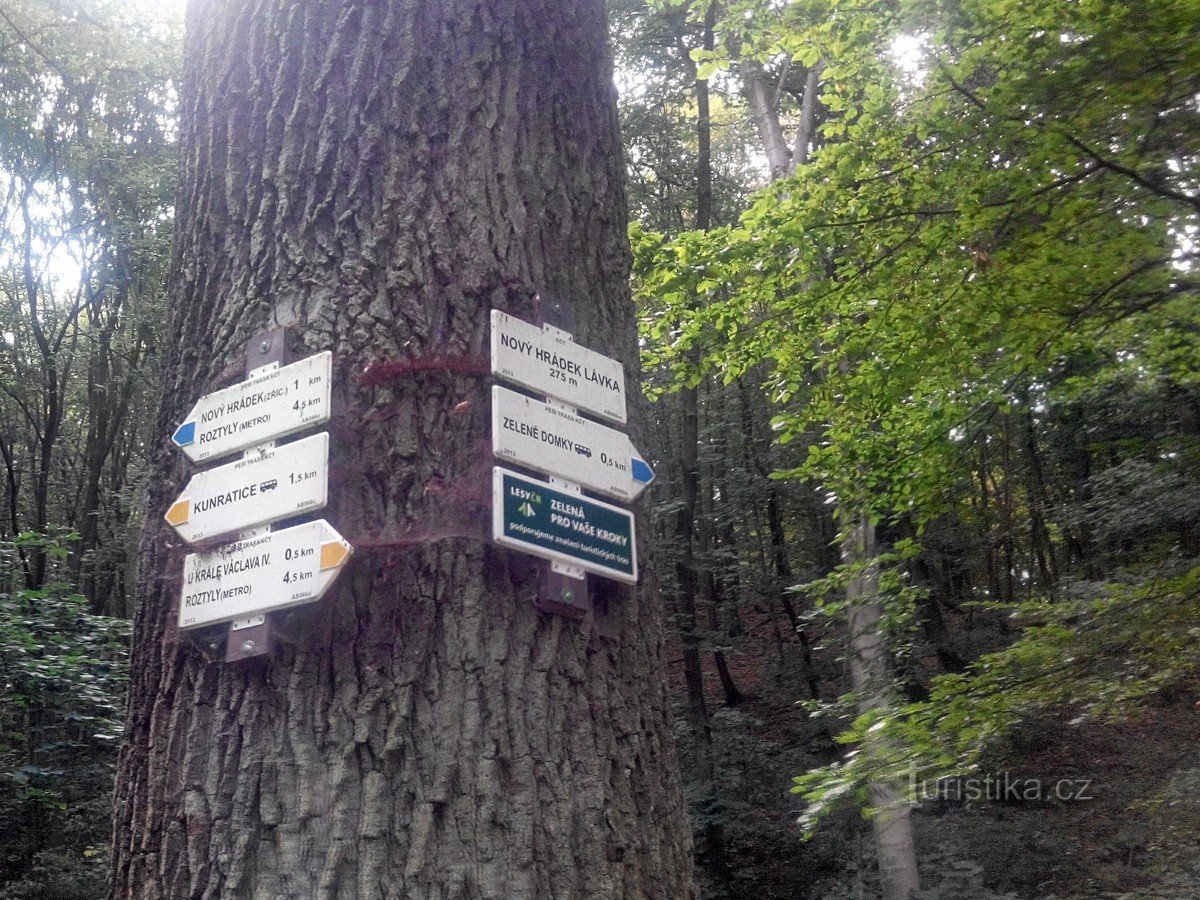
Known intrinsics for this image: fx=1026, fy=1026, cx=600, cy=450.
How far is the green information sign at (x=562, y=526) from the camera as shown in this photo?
1.81 meters

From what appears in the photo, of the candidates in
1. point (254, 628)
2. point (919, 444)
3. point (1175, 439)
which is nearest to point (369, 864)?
point (254, 628)

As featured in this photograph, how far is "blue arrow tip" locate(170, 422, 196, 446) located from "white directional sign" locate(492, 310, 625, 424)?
64 centimetres

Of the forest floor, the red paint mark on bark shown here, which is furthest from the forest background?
the red paint mark on bark

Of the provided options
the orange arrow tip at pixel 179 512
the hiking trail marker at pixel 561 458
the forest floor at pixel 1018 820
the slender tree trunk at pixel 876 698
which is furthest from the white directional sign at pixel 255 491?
the forest floor at pixel 1018 820

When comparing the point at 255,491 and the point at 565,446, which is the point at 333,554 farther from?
the point at 565,446

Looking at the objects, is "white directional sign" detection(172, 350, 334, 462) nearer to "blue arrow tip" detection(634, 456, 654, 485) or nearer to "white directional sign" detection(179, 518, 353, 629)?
"white directional sign" detection(179, 518, 353, 629)

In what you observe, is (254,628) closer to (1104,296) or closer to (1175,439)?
(1104,296)

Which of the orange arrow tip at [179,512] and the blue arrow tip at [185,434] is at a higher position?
the blue arrow tip at [185,434]

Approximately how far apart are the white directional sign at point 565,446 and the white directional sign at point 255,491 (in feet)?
1.07

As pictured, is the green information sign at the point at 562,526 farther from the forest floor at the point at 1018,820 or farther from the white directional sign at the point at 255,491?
the forest floor at the point at 1018,820

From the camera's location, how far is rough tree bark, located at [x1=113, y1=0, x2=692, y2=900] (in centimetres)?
167

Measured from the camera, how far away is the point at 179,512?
6.59 feet

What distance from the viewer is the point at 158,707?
1926 mm

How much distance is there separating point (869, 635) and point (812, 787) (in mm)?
3692
